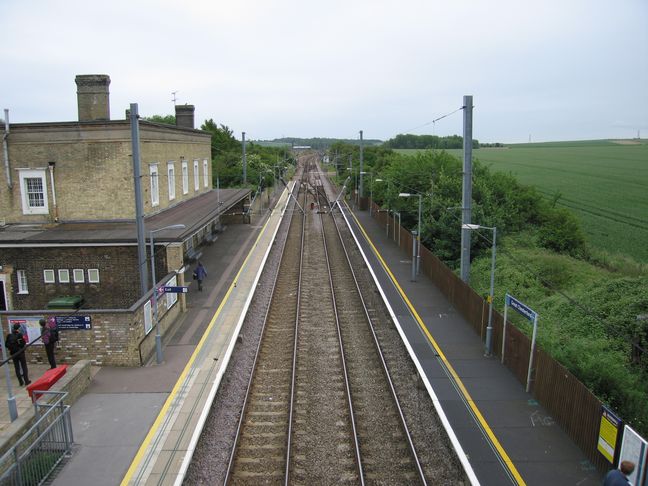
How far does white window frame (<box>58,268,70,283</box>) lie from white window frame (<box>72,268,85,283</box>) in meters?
0.23

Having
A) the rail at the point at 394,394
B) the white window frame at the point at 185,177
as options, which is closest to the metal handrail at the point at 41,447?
the rail at the point at 394,394

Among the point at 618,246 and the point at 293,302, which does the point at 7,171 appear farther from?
the point at 618,246

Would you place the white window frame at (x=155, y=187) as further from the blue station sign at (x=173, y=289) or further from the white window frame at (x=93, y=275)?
the blue station sign at (x=173, y=289)

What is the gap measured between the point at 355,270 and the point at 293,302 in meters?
6.50

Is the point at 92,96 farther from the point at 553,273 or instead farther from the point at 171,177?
the point at 553,273

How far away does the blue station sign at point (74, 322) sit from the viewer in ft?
46.9

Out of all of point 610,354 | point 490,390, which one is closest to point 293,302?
point 490,390

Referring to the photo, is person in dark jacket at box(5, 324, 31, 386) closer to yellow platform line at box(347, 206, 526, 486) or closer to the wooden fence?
yellow platform line at box(347, 206, 526, 486)

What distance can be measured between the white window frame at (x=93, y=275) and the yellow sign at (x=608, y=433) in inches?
694

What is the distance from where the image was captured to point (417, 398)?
44.3 ft

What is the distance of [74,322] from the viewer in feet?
47.3

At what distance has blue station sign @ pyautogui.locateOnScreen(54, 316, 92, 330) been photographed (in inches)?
563

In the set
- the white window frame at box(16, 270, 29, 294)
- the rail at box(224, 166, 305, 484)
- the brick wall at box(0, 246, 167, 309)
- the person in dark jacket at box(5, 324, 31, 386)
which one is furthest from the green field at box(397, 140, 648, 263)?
the white window frame at box(16, 270, 29, 294)

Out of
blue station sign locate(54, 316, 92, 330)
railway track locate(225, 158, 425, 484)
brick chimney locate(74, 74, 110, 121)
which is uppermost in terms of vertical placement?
brick chimney locate(74, 74, 110, 121)
